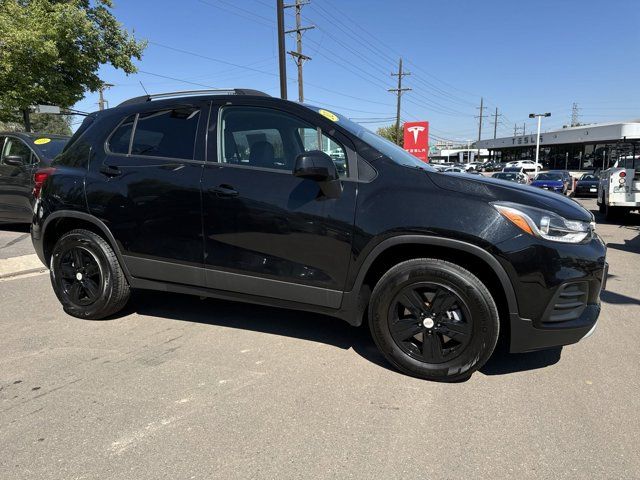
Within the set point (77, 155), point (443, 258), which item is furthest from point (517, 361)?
point (77, 155)

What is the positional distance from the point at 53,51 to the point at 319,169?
14.3m

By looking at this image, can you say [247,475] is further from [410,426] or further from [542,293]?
[542,293]

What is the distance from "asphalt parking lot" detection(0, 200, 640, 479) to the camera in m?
2.39

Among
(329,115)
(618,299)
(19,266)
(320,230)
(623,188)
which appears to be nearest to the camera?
(320,230)

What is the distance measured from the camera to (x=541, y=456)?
96.3 inches

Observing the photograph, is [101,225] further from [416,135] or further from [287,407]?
[416,135]

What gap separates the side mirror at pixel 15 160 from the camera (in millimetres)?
7699

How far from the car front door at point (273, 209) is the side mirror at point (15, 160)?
5759 millimetres

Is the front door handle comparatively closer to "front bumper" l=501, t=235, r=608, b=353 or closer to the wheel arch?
the wheel arch

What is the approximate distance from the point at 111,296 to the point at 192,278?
3.09 ft

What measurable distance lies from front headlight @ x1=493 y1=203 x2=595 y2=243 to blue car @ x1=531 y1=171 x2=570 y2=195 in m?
21.5

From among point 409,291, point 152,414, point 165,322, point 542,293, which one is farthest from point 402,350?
point 165,322

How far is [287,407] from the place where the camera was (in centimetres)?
291

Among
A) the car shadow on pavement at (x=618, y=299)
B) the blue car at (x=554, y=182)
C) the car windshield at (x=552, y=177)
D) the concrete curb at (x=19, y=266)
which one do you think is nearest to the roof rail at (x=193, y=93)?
the concrete curb at (x=19, y=266)
